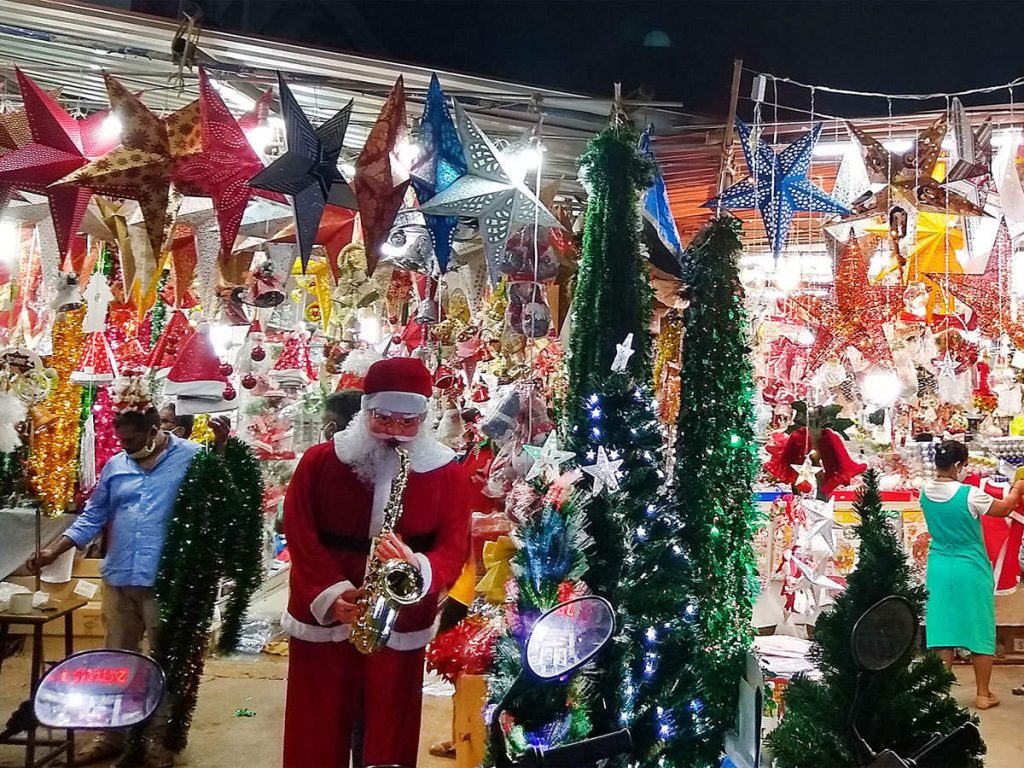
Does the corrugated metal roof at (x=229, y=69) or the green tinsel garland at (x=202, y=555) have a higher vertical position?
the corrugated metal roof at (x=229, y=69)

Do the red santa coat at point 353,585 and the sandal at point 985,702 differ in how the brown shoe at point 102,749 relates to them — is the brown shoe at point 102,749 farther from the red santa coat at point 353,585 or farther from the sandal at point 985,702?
the sandal at point 985,702

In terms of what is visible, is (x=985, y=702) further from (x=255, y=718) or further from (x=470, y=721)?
(x=255, y=718)

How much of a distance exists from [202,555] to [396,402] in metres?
1.30

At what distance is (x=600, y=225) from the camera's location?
101 inches

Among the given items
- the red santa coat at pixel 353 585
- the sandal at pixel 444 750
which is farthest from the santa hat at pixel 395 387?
the sandal at pixel 444 750

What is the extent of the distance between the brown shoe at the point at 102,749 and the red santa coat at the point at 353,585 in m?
1.25

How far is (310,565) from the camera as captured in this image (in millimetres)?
2426

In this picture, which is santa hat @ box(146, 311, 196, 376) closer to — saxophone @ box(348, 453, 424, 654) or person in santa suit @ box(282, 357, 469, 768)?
person in santa suit @ box(282, 357, 469, 768)

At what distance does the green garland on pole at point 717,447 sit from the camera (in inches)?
98.7

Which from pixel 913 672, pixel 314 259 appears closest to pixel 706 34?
pixel 314 259

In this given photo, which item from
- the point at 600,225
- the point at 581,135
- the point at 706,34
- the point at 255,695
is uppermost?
the point at 706,34

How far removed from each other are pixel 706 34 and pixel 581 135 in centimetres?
82

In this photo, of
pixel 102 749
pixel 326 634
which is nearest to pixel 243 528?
pixel 326 634

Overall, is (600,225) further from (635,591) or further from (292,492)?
(292,492)
